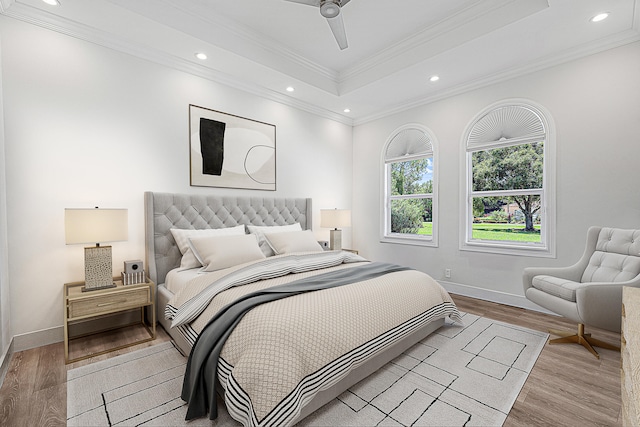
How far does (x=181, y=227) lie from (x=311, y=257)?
153cm

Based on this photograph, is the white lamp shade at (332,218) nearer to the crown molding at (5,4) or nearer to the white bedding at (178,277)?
the white bedding at (178,277)

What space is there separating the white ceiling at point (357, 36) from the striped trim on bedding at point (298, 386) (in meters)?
2.90

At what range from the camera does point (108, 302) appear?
241cm

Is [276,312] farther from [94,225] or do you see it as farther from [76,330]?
[76,330]

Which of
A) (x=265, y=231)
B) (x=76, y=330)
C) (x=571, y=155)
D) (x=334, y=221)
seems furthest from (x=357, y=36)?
(x=76, y=330)

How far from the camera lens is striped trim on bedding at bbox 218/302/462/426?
4.35 feet

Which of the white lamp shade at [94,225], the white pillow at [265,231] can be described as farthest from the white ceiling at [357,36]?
the white pillow at [265,231]

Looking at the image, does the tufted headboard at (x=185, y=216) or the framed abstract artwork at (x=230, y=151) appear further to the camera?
the framed abstract artwork at (x=230, y=151)

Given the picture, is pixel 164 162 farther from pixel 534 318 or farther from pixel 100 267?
pixel 534 318

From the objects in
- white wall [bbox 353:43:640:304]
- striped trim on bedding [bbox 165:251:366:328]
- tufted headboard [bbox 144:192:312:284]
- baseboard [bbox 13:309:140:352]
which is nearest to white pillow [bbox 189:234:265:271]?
tufted headboard [bbox 144:192:312:284]

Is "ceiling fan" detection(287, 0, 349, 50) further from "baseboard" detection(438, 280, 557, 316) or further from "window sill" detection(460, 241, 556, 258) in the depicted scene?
"baseboard" detection(438, 280, 557, 316)

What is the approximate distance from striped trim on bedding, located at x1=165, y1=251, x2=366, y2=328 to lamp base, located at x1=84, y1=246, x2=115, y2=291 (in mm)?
627

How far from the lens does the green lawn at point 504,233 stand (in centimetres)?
350

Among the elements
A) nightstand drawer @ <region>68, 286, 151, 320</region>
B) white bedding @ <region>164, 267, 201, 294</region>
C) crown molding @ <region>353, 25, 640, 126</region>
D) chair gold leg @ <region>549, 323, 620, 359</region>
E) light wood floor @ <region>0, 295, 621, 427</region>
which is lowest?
light wood floor @ <region>0, 295, 621, 427</region>
